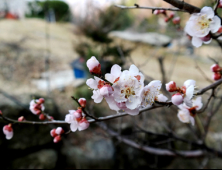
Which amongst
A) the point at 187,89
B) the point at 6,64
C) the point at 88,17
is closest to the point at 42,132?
the point at 187,89

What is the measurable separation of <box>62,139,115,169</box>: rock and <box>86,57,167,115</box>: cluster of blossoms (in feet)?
5.52

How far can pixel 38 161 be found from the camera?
5.80ft

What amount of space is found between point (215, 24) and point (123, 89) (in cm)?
40

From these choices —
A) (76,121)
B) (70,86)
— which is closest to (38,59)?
(70,86)

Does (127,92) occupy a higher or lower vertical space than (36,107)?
higher

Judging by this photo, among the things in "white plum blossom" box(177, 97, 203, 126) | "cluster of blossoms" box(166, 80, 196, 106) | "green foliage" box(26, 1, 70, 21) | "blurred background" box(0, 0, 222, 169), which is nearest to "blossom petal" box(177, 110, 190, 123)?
"white plum blossom" box(177, 97, 203, 126)

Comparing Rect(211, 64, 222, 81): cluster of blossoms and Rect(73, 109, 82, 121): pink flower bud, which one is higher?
Rect(211, 64, 222, 81): cluster of blossoms

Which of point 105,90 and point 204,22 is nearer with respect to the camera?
point 105,90

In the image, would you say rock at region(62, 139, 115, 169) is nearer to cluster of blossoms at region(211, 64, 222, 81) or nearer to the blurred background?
the blurred background

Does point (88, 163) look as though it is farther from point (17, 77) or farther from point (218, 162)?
point (17, 77)

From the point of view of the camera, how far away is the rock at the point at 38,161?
Result: 171cm

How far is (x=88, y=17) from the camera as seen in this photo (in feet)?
12.2

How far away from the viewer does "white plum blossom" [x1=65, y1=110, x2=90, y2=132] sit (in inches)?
19.9

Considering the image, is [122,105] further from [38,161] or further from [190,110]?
[38,161]
